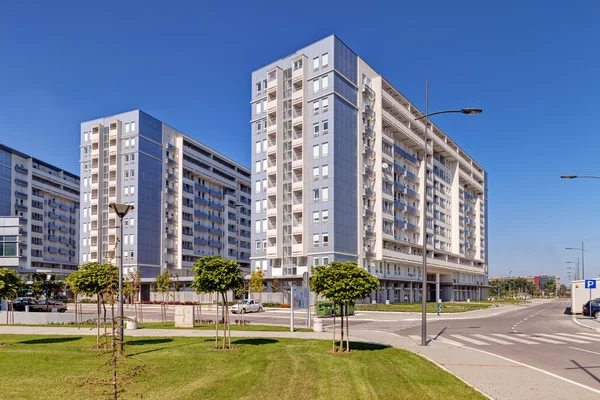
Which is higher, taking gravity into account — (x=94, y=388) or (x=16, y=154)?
(x=16, y=154)

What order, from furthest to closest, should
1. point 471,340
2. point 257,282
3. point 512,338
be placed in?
point 257,282
point 512,338
point 471,340

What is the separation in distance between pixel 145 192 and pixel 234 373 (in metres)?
80.9

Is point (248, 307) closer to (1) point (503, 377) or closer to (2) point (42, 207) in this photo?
(1) point (503, 377)

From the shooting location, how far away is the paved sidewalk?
12.4 metres

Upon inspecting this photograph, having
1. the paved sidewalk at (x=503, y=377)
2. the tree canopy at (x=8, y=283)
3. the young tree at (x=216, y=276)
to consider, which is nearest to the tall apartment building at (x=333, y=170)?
the paved sidewalk at (x=503, y=377)

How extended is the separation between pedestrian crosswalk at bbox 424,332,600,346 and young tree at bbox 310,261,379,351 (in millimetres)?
7913

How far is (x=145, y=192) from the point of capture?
90938 mm

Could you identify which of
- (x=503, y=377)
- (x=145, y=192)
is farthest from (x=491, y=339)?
(x=145, y=192)

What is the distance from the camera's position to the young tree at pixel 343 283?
18141 millimetres

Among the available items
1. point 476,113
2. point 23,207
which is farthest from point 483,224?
point 476,113

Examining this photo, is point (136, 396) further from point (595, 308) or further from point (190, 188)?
→ point (190, 188)

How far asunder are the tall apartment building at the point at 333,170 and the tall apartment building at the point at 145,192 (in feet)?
81.1

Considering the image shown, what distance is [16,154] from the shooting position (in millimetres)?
107812

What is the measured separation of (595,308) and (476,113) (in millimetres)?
32112
